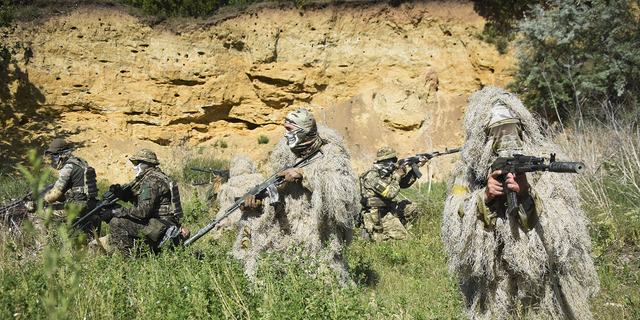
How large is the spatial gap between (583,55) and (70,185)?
14.1 m

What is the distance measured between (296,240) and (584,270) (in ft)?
7.60

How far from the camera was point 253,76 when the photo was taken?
52.2ft

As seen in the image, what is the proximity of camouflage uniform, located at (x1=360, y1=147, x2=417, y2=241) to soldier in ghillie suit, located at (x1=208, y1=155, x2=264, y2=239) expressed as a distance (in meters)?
2.02

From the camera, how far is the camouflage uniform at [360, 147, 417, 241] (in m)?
6.97

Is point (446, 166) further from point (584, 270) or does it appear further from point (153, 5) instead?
point (153, 5)

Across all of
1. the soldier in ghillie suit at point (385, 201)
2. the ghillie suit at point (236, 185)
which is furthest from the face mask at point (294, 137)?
the soldier in ghillie suit at point (385, 201)

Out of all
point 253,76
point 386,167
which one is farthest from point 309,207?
point 253,76

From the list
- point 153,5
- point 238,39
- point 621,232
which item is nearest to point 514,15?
point 238,39

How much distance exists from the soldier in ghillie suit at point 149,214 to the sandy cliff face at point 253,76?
9.73 metres

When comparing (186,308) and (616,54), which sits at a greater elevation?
(186,308)

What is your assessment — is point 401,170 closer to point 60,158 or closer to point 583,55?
point 60,158

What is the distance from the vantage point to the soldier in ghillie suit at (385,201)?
698 cm

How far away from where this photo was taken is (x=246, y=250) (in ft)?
13.1

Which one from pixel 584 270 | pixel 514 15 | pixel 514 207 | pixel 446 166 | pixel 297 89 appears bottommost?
pixel 446 166
